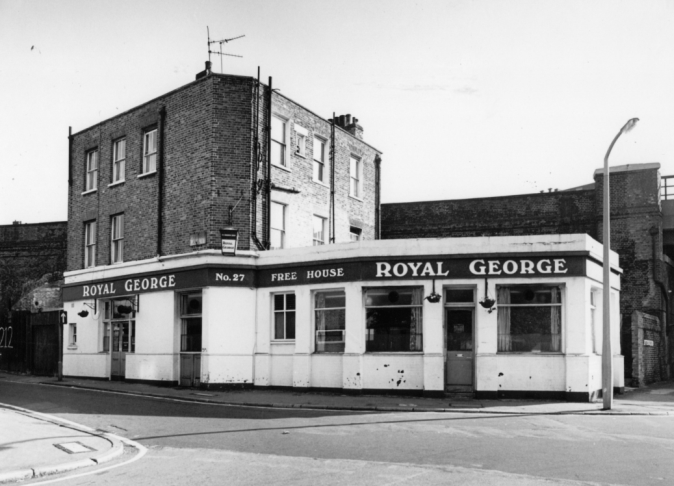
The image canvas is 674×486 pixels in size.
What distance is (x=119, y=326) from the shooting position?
2672cm

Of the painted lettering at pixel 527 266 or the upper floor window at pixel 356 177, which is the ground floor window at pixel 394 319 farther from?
the upper floor window at pixel 356 177

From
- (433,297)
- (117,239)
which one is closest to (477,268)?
(433,297)

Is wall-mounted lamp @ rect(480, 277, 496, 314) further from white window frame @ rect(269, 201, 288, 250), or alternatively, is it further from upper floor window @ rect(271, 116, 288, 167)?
upper floor window @ rect(271, 116, 288, 167)

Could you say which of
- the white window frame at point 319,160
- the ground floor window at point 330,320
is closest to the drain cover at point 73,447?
the ground floor window at point 330,320

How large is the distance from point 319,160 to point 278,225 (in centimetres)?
400

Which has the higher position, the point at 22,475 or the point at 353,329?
the point at 353,329

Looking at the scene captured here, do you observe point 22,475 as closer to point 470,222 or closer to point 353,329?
point 353,329

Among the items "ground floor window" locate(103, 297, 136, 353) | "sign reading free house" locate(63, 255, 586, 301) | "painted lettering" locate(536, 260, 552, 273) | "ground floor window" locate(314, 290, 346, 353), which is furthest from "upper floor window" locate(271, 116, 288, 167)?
"painted lettering" locate(536, 260, 552, 273)

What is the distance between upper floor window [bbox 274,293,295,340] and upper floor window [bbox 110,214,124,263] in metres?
7.34

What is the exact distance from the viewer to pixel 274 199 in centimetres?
2433

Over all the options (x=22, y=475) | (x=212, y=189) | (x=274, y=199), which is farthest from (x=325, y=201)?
(x=22, y=475)

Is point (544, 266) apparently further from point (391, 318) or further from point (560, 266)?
point (391, 318)

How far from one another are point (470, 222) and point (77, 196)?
17013 millimetres

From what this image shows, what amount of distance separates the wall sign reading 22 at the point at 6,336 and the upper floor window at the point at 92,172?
26.4 feet
